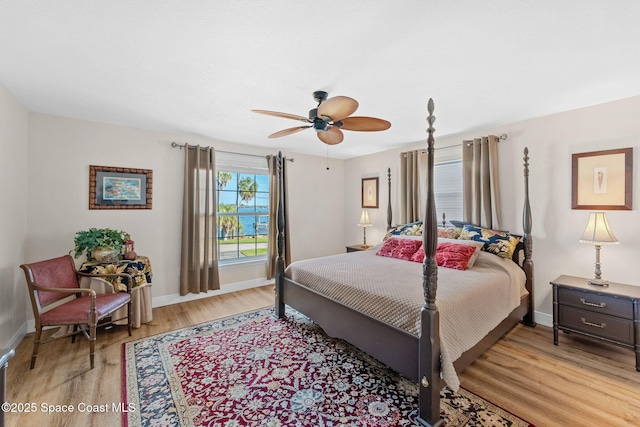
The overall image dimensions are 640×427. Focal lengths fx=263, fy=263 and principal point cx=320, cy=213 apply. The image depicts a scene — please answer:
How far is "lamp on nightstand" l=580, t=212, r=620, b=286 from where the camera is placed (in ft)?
8.09

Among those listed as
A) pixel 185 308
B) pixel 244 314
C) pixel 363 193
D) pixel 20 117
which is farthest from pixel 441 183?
pixel 20 117

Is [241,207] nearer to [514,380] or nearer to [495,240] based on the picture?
[495,240]

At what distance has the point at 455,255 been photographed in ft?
9.60

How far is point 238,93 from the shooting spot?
97.7 inches

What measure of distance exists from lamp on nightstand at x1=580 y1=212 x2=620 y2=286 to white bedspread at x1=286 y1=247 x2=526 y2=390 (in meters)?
0.61

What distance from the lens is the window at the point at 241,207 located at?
14.3 feet

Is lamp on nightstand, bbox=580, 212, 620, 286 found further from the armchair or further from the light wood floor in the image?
the armchair

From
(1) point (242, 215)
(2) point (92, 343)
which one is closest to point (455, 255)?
(1) point (242, 215)

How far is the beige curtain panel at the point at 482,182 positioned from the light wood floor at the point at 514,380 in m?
1.42

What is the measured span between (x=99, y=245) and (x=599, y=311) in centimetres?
512

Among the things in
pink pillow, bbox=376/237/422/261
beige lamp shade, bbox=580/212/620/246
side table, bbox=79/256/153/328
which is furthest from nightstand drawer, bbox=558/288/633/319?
side table, bbox=79/256/153/328

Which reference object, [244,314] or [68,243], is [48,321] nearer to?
[68,243]

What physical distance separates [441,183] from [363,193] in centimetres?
161

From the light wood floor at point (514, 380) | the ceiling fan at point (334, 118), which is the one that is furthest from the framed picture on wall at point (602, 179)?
the ceiling fan at point (334, 118)
